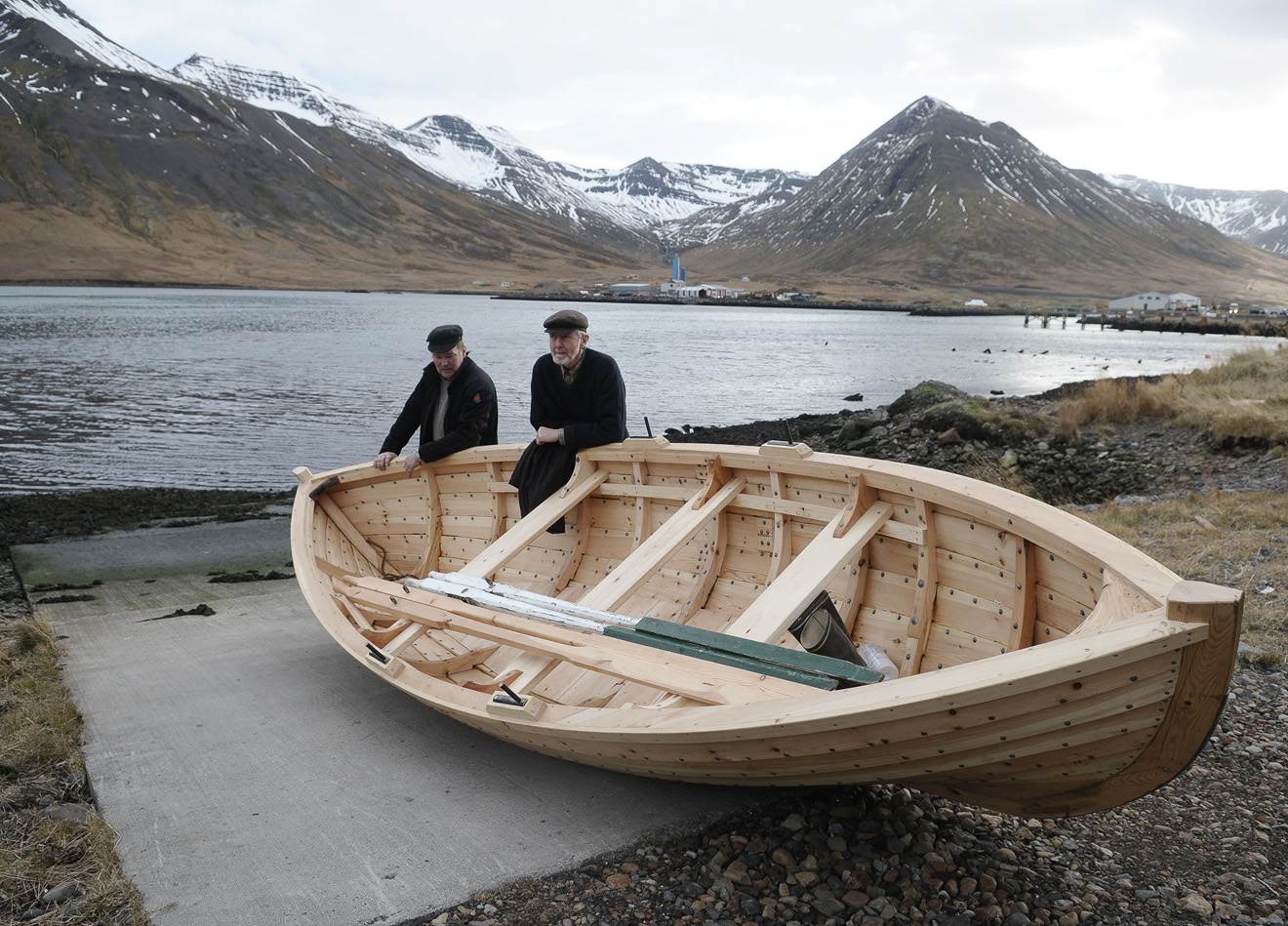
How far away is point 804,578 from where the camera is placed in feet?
17.3

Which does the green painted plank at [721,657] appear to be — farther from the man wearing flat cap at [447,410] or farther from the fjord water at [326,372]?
the fjord water at [326,372]

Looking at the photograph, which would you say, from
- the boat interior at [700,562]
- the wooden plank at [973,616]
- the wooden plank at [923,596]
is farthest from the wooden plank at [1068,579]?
the wooden plank at [923,596]

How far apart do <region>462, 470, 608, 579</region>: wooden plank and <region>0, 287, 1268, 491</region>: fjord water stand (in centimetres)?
1324

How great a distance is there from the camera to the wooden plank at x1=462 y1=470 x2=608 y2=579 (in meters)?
6.86

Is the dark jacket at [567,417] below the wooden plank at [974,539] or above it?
→ above

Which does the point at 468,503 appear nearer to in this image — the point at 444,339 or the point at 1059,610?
the point at 444,339

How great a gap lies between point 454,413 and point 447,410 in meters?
0.08

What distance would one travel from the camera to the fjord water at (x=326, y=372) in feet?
73.8

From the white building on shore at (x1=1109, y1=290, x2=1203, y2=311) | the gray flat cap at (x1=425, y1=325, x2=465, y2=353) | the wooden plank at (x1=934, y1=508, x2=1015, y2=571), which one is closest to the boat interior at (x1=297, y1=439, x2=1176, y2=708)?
the wooden plank at (x1=934, y1=508, x2=1015, y2=571)

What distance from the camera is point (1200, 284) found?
186 metres

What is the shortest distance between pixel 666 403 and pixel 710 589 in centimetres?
2709

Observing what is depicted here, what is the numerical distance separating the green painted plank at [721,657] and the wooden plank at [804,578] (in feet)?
0.63

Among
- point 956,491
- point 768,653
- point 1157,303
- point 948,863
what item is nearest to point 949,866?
point 948,863

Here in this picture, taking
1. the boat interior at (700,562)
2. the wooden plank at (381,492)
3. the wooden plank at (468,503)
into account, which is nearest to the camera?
the boat interior at (700,562)
